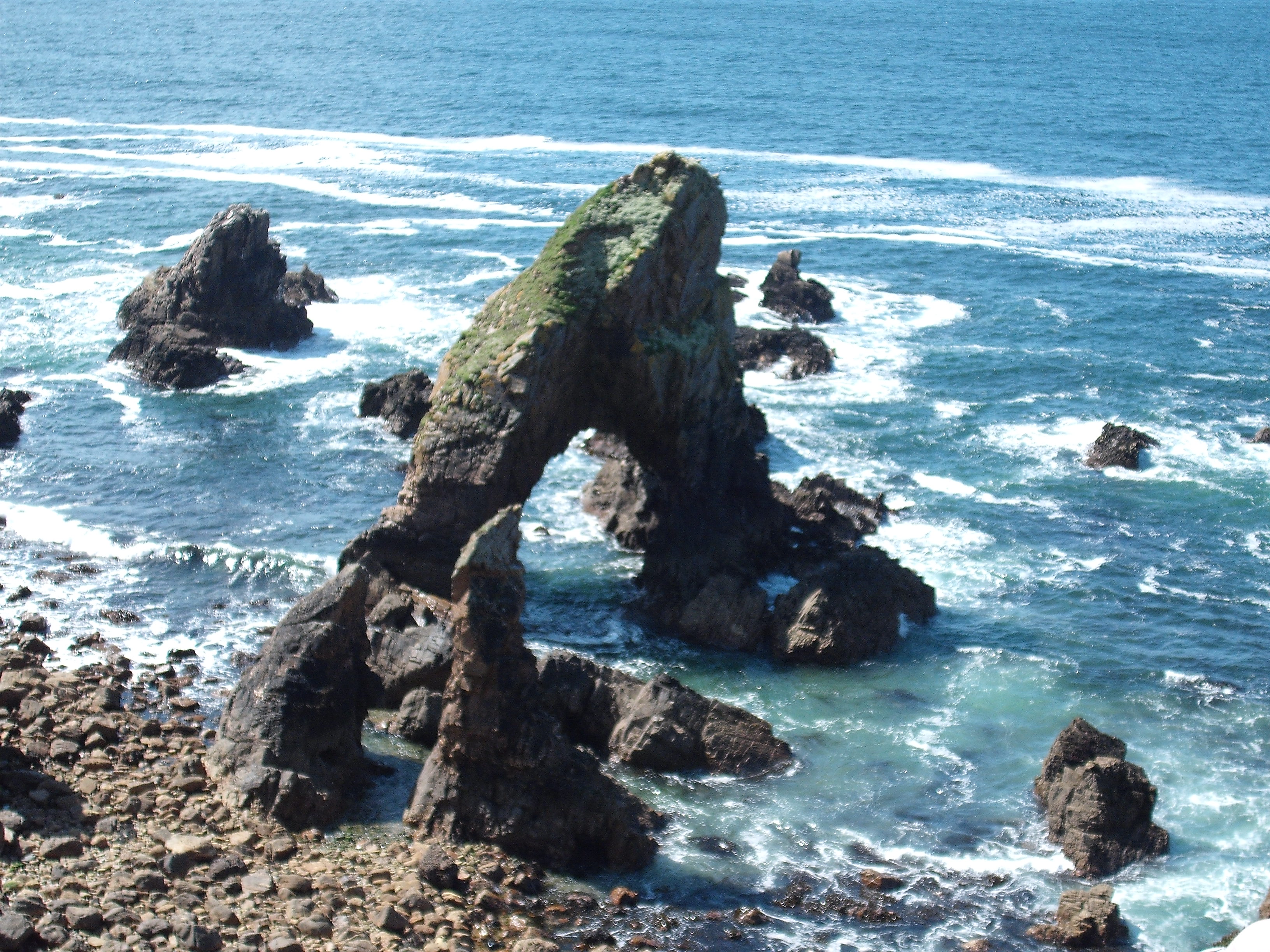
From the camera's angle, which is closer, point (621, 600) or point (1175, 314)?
point (621, 600)

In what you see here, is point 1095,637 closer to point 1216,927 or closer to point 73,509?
point 1216,927

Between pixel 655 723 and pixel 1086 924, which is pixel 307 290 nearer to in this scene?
pixel 655 723

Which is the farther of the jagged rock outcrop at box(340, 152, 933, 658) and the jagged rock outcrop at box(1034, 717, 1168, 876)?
the jagged rock outcrop at box(340, 152, 933, 658)

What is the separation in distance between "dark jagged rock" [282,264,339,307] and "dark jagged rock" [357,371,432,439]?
15.5 meters

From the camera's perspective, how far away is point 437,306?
71.6 m

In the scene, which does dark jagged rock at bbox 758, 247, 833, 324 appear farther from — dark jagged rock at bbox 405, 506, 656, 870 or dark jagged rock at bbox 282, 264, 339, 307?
dark jagged rock at bbox 405, 506, 656, 870

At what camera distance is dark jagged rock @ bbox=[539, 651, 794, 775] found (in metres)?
33.1

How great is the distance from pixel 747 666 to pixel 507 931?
47.0 ft

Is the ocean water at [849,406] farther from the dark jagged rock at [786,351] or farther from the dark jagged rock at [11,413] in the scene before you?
the dark jagged rock at [786,351]

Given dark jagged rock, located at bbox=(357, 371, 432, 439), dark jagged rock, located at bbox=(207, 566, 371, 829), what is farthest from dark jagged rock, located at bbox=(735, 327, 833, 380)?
dark jagged rock, located at bbox=(207, 566, 371, 829)

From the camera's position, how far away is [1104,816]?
3012cm

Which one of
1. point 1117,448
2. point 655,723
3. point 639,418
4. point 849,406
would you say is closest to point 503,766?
point 655,723

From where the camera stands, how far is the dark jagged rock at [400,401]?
5525 cm

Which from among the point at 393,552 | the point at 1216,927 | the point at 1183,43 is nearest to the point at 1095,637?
the point at 1216,927
